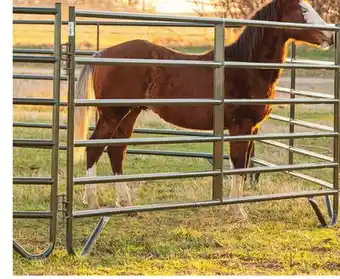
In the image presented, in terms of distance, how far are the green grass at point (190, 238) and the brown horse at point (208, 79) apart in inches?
17.7

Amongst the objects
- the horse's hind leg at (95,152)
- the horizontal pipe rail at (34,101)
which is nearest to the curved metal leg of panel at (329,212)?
the horse's hind leg at (95,152)

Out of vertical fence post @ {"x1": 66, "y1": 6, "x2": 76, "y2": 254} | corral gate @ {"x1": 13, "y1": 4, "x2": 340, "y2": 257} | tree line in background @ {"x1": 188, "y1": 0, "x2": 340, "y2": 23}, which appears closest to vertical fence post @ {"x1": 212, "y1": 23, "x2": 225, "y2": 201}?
corral gate @ {"x1": 13, "y1": 4, "x2": 340, "y2": 257}

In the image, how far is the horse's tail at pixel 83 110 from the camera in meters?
5.81

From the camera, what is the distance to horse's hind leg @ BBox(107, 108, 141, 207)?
20.6ft

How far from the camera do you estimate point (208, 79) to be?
634 centimetres

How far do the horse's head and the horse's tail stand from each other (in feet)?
5.65

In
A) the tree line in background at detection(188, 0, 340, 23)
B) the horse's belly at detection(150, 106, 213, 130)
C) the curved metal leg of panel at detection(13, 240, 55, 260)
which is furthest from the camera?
the tree line in background at detection(188, 0, 340, 23)

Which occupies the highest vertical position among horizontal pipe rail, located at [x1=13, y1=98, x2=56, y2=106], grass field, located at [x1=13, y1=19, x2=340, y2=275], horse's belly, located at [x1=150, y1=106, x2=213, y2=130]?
horizontal pipe rail, located at [x1=13, y1=98, x2=56, y2=106]

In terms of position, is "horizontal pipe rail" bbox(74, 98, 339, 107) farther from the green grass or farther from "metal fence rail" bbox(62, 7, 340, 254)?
the green grass

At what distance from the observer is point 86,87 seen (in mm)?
5973

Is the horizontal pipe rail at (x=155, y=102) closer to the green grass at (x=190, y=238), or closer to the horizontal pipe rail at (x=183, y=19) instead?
the horizontal pipe rail at (x=183, y=19)

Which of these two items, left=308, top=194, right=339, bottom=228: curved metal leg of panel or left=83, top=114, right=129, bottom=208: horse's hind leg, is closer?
left=308, top=194, right=339, bottom=228: curved metal leg of panel

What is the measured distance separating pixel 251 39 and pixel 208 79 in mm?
501
